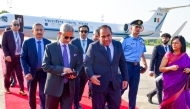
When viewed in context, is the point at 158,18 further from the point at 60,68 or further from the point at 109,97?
the point at 60,68

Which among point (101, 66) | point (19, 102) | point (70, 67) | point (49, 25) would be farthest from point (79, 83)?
point (49, 25)

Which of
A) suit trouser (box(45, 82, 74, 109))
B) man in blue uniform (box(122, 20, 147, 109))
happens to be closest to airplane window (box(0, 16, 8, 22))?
man in blue uniform (box(122, 20, 147, 109))

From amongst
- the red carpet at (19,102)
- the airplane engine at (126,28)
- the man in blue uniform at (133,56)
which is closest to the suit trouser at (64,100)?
the man in blue uniform at (133,56)

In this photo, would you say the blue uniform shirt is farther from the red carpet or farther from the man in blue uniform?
the red carpet

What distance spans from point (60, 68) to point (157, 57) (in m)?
3.01

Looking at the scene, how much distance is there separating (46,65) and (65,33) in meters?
0.51

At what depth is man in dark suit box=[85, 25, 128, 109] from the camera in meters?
3.49

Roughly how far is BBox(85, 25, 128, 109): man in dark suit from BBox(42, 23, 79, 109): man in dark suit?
33cm

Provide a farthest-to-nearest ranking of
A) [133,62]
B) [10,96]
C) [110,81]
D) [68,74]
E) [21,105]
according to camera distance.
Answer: [10,96], [21,105], [133,62], [110,81], [68,74]

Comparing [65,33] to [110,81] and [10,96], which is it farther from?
[10,96]

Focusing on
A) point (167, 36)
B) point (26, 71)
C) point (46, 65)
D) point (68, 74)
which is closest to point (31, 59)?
point (26, 71)

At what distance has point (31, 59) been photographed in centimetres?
427

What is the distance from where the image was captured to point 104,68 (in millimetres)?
3512

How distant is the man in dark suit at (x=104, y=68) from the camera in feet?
11.5
